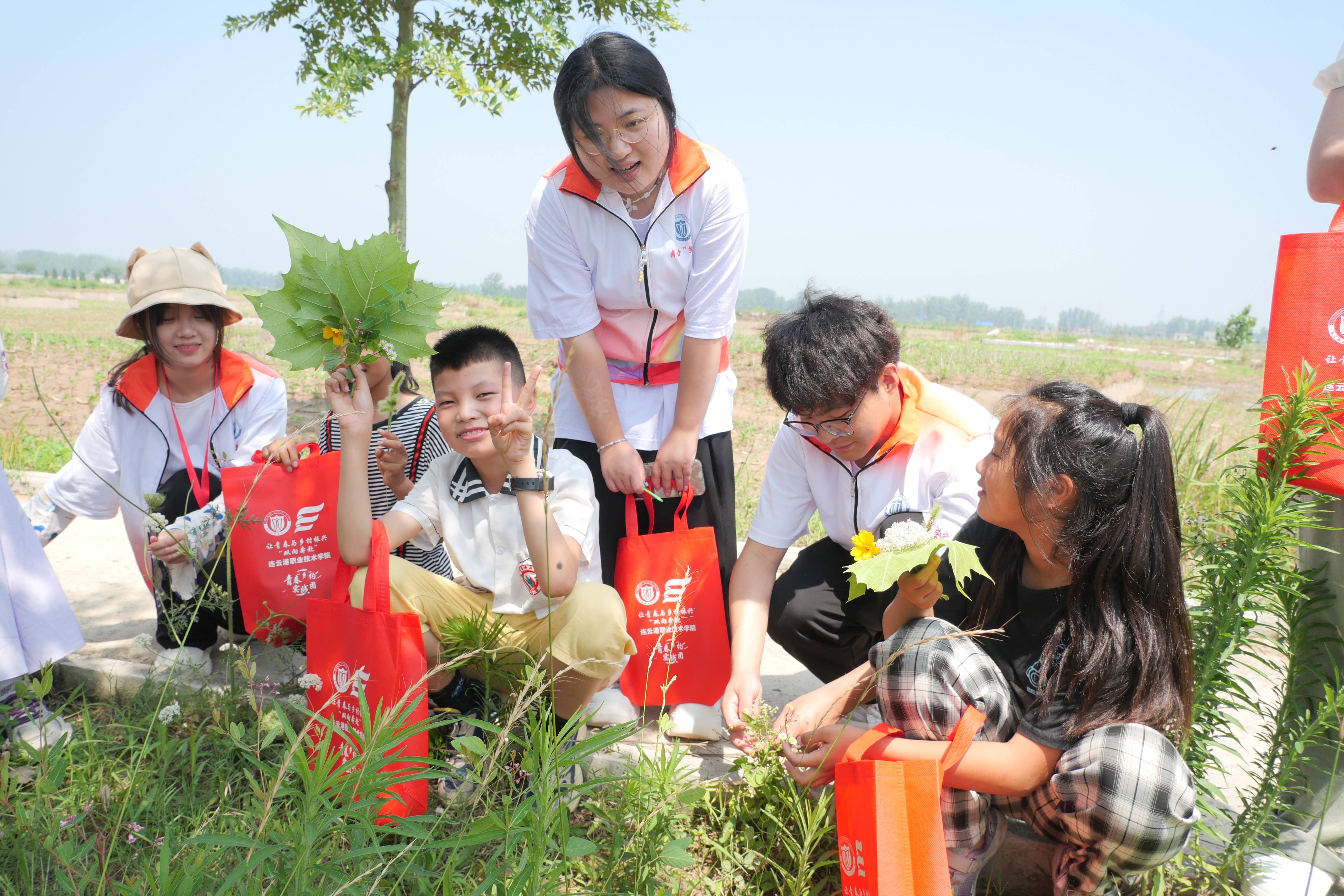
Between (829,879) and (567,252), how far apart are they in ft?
6.23

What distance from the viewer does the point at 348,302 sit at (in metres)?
2.05

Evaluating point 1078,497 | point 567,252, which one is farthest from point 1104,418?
point 567,252

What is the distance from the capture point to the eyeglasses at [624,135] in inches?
92.7

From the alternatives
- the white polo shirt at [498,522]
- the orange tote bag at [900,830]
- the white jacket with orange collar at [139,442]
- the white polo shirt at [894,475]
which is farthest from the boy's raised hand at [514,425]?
the white jacket with orange collar at [139,442]

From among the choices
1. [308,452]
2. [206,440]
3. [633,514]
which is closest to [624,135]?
[633,514]

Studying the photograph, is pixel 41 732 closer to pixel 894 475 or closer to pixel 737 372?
pixel 894 475

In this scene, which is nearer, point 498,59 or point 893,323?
point 893,323

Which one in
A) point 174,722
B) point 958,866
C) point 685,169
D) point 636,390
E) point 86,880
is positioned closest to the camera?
point 86,880

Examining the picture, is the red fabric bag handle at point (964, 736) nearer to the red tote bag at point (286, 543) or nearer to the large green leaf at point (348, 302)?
the large green leaf at point (348, 302)

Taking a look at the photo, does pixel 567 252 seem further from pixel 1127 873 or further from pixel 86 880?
pixel 1127 873

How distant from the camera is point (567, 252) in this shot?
2.61 m

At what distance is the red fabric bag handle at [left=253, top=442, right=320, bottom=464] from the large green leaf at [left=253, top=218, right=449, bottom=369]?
463mm

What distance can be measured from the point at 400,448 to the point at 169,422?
0.84 m

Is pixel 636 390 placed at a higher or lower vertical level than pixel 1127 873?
higher
